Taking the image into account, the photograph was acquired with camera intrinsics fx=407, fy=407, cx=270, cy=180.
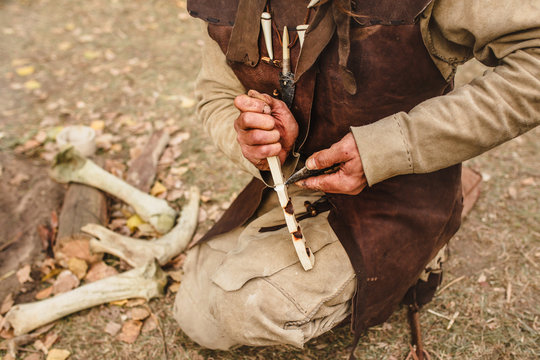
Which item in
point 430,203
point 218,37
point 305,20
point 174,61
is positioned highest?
point 305,20

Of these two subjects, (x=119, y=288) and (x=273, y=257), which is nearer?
(x=273, y=257)

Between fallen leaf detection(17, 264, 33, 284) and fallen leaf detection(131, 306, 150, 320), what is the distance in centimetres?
80

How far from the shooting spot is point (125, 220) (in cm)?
311

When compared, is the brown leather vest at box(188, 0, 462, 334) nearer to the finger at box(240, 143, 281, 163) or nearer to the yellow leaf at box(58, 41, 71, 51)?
the finger at box(240, 143, 281, 163)

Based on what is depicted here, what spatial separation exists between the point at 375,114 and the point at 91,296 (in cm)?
199

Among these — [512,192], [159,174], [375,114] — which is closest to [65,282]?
[159,174]

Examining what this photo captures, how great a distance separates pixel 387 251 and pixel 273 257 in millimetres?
495

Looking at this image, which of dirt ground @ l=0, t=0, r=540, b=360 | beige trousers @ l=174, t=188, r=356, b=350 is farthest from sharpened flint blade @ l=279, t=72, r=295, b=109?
dirt ground @ l=0, t=0, r=540, b=360

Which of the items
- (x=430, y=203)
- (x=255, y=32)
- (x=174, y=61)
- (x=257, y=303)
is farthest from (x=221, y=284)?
(x=174, y=61)

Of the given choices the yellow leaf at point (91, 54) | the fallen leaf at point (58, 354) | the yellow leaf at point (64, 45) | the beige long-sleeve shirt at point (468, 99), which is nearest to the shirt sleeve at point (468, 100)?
the beige long-sleeve shirt at point (468, 99)

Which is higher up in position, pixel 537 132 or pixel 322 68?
pixel 322 68

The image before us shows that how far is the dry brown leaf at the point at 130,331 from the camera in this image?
94.6 inches

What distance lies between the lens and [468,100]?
142 centimetres

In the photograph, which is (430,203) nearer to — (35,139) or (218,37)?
(218,37)
